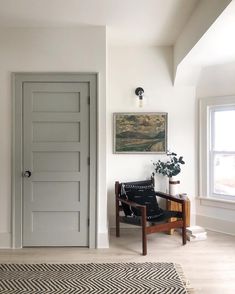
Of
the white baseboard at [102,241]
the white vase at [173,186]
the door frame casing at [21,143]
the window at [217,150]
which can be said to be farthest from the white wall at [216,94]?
the door frame casing at [21,143]

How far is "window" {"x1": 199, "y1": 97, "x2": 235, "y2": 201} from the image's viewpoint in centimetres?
421

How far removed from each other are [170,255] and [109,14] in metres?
2.74

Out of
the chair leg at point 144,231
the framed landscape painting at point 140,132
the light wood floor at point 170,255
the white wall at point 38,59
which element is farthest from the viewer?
the framed landscape painting at point 140,132

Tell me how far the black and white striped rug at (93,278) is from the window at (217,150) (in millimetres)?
1643

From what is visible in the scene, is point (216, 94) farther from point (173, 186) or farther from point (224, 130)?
point (173, 186)

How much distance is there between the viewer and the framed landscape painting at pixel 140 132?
4297 mm

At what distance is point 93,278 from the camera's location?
9.25 ft

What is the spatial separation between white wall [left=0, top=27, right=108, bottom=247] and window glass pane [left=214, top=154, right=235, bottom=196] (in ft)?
5.99

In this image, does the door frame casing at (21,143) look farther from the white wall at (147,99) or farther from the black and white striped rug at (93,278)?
the white wall at (147,99)

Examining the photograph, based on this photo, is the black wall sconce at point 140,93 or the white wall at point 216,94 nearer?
the white wall at point 216,94

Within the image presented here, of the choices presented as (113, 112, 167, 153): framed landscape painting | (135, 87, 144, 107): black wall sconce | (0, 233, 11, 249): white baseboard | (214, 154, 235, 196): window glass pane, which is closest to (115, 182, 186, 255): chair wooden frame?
(113, 112, 167, 153): framed landscape painting

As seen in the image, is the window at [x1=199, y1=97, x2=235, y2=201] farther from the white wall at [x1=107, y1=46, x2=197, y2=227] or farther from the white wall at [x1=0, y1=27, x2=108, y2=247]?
the white wall at [x1=0, y1=27, x2=108, y2=247]

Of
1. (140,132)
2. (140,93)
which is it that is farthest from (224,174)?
(140,93)

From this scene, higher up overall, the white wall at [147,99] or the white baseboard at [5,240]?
the white wall at [147,99]
